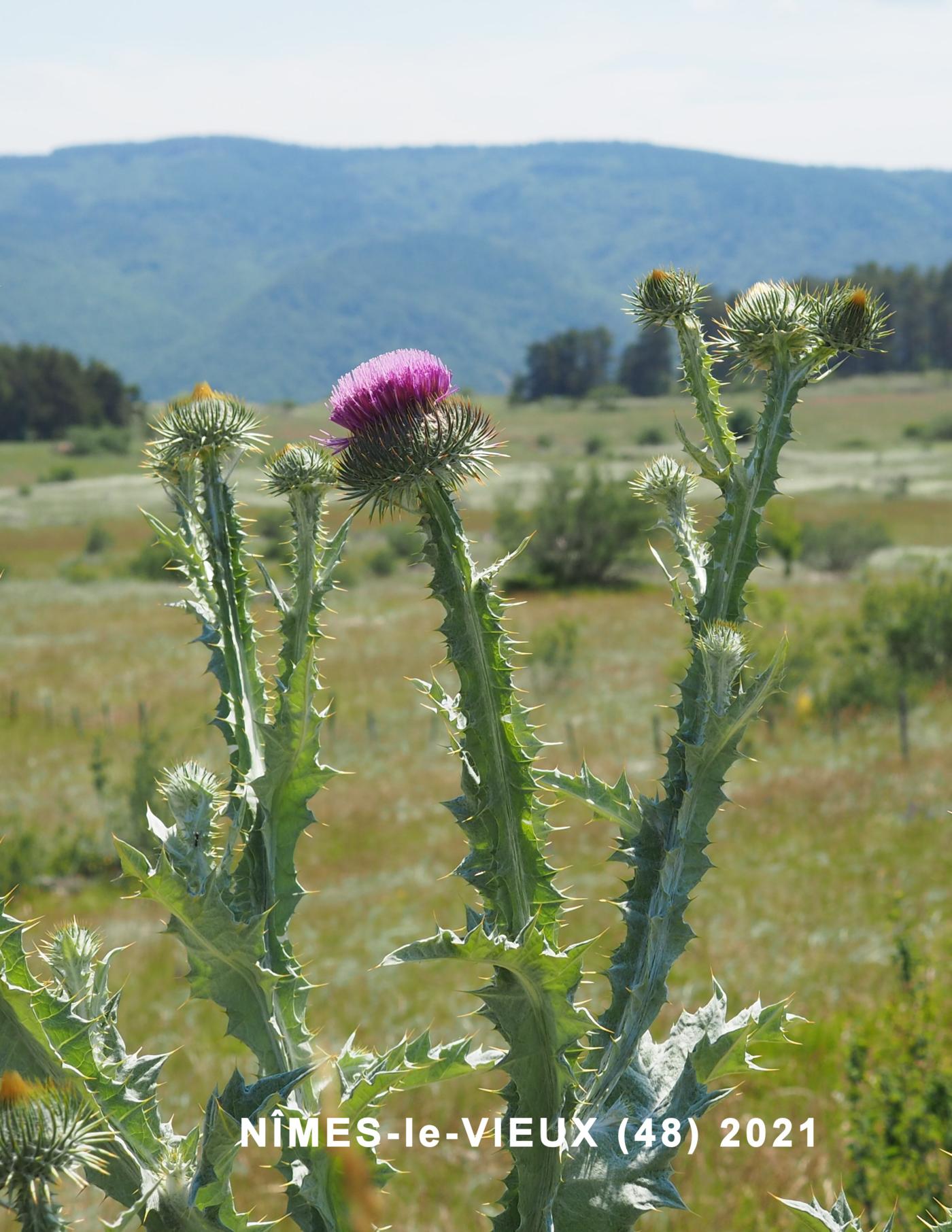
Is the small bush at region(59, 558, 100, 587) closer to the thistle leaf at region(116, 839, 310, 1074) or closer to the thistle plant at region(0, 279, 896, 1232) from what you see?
the thistle plant at region(0, 279, 896, 1232)

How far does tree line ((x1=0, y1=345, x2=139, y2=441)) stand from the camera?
450ft

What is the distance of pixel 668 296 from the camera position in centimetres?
216

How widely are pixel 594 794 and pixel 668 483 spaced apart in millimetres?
759

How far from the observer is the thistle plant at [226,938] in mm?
1607

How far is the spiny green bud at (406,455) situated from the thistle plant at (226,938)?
0.08 meters

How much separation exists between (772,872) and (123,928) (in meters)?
9.34

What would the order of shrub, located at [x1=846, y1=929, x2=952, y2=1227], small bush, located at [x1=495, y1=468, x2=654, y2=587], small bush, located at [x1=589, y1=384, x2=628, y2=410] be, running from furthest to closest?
small bush, located at [x1=589, y1=384, x2=628, y2=410], small bush, located at [x1=495, y1=468, x2=654, y2=587], shrub, located at [x1=846, y1=929, x2=952, y2=1227]

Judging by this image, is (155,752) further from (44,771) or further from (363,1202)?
(363,1202)

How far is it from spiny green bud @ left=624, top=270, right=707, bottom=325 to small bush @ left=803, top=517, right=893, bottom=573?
180 feet

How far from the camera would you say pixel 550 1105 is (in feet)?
5.61

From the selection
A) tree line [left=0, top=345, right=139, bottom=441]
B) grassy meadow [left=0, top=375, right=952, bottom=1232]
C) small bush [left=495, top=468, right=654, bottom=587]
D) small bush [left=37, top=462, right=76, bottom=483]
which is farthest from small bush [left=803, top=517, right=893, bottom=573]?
tree line [left=0, top=345, right=139, bottom=441]

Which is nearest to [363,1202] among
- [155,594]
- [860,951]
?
[860,951]

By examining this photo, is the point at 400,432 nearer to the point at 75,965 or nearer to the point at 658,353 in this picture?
the point at 75,965

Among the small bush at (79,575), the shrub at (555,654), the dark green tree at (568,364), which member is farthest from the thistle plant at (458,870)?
the dark green tree at (568,364)
